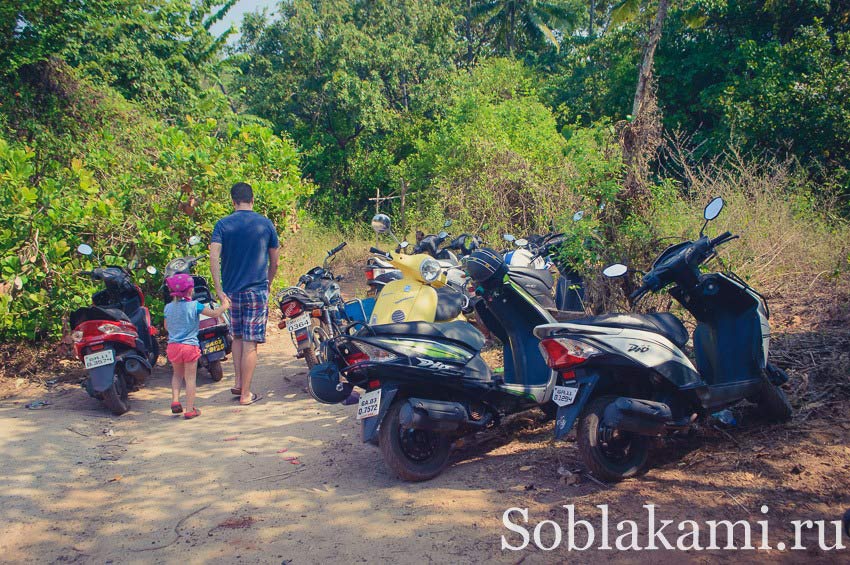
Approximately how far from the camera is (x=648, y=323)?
4.05 meters

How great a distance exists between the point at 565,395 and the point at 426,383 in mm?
878

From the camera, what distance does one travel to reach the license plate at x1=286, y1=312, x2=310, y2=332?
6.55m

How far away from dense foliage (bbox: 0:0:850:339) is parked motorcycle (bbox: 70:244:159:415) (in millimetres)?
587

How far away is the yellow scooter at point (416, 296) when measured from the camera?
18.4 feet

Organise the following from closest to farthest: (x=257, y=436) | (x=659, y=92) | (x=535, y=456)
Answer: (x=535, y=456) → (x=257, y=436) → (x=659, y=92)

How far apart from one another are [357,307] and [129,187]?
3117mm

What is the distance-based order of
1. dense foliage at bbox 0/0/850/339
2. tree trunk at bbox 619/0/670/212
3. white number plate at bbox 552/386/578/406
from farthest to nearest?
dense foliage at bbox 0/0/850/339
tree trunk at bbox 619/0/670/212
white number plate at bbox 552/386/578/406

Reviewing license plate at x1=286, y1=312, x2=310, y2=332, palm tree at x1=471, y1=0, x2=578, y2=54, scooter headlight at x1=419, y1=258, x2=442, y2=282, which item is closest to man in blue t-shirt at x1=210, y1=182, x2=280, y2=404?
license plate at x1=286, y1=312, x2=310, y2=332

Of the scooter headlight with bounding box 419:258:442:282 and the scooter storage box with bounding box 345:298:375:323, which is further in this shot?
the scooter storage box with bounding box 345:298:375:323

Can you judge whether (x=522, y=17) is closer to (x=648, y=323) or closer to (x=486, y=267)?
(x=486, y=267)

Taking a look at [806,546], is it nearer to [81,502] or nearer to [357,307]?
[81,502]

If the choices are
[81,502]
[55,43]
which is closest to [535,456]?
[81,502]

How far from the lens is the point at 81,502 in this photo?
420cm

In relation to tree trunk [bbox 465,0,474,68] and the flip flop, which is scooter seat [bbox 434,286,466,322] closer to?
the flip flop
